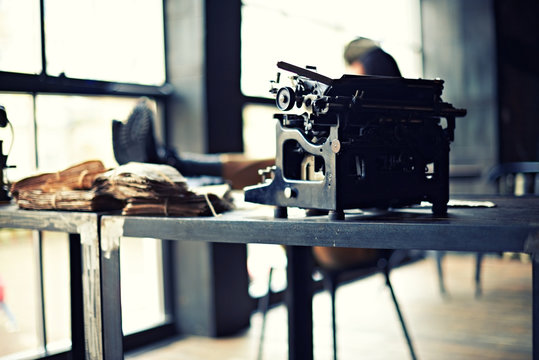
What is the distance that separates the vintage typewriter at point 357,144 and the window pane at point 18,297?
170cm

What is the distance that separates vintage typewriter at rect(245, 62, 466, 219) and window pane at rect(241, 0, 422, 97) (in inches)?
53.8

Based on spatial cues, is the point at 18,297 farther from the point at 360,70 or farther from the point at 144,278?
the point at 360,70

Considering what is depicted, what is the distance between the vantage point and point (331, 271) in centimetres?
238

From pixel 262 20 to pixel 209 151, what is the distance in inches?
41.8

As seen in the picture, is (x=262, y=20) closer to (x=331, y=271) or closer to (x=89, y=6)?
(x=89, y=6)

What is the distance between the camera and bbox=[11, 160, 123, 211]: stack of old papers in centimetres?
151

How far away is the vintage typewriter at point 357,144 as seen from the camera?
1.15m

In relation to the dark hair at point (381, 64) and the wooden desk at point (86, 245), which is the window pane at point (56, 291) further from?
the dark hair at point (381, 64)

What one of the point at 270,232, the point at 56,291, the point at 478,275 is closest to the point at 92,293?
the point at 270,232

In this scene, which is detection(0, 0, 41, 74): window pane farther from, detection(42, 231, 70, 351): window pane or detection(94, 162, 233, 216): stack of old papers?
detection(94, 162, 233, 216): stack of old papers

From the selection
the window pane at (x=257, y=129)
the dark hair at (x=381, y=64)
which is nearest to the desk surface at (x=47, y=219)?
the dark hair at (x=381, y=64)

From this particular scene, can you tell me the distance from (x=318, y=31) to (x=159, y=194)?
342 cm

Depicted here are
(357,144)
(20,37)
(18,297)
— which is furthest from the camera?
(18,297)

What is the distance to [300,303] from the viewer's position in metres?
1.81
